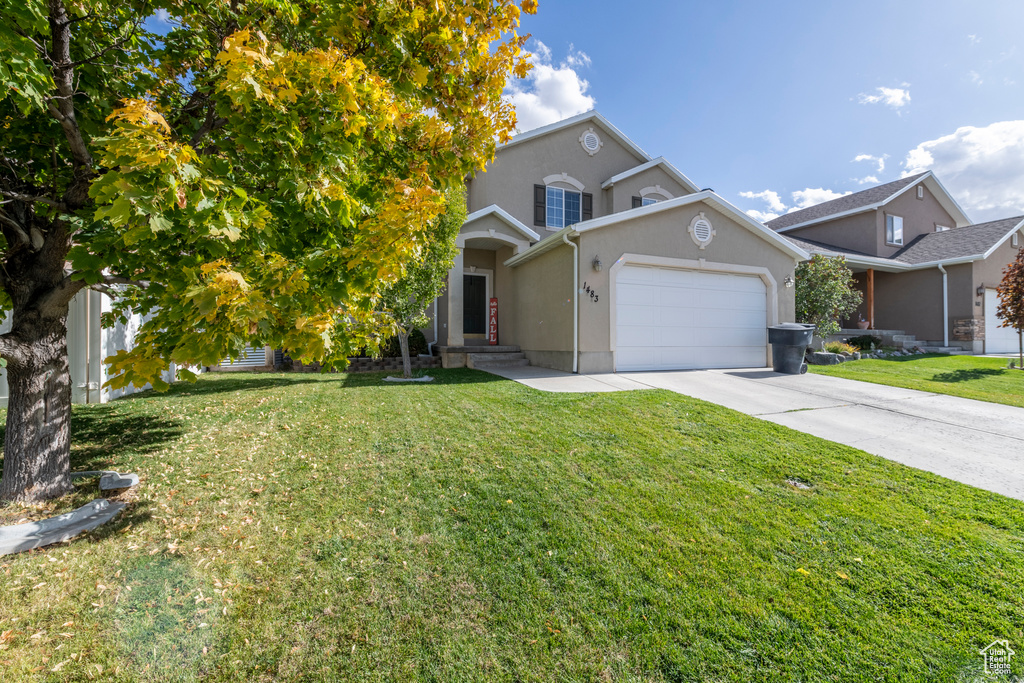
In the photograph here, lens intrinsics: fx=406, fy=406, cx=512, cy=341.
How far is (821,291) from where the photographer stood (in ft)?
39.9

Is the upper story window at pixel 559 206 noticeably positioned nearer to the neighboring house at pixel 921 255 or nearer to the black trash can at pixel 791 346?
the black trash can at pixel 791 346

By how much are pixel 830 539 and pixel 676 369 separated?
23.2 feet

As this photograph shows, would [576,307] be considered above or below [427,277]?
below

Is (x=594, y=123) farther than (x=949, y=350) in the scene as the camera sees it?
Yes

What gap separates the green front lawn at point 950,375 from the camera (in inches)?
277

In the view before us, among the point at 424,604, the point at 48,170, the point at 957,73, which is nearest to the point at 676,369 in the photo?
the point at 424,604

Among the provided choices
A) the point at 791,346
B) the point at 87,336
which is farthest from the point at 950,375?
the point at 87,336

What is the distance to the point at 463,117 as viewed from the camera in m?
3.36

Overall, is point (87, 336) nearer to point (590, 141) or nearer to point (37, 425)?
point (37, 425)

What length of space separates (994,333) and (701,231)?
14.0 meters

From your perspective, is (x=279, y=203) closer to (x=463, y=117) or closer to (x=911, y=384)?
(x=463, y=117)

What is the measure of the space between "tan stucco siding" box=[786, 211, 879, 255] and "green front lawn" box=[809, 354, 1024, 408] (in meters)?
6.88

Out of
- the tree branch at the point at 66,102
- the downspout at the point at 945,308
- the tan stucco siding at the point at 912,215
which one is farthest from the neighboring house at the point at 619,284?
the tan stucco siding at the point at 912,215

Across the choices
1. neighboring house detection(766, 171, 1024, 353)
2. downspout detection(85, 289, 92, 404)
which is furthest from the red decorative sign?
neighboring house detection(766, 171, 1024, 353)
